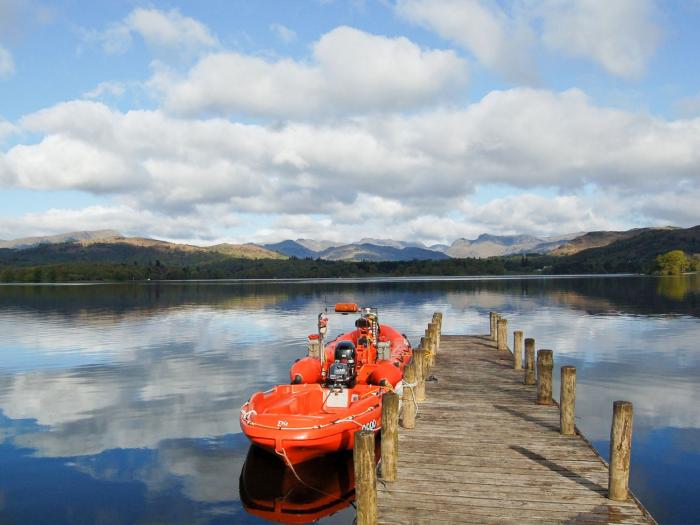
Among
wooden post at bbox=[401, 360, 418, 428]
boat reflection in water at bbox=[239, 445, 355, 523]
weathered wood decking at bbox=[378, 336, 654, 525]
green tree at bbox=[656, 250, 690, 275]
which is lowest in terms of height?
boat reflection in water at bbox=[239, 445, 355, 523]

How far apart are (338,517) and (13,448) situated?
1276 cm

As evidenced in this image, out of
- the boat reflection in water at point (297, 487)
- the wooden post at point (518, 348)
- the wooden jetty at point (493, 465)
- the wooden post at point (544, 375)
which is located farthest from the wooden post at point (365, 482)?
the wooden post at point (518, 348)

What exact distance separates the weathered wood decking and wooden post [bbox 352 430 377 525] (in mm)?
448

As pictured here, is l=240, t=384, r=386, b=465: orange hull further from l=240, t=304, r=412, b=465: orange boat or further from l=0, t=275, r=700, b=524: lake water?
l=0, t=275, r=700, b=524: lake water

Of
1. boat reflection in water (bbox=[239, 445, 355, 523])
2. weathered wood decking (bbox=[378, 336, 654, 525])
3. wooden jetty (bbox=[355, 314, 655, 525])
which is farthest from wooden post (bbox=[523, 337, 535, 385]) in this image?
boat reflection in water (bbox=[239, 445, 355, 523])

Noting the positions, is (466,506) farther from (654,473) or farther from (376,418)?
(654,473)

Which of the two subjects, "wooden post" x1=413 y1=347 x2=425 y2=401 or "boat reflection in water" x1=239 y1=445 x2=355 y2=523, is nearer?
"boat reflection in water" x1=239 y1=445 x2=355 y2=523

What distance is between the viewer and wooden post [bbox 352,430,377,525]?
359 inches

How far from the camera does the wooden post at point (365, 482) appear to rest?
911 centimetres

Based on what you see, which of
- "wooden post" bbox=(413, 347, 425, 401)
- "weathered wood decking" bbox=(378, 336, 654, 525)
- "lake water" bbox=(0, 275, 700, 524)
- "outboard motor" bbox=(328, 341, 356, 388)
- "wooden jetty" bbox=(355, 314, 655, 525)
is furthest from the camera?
"outboard motor" bbox=(328, 341, 356, 388)

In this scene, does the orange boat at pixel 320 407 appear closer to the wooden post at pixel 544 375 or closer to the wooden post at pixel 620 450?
the wooden post at pixel 544 375

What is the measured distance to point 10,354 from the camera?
3616 centimetres

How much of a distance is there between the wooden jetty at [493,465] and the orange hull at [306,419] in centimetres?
149

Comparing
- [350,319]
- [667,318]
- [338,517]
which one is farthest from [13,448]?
[667,318]
